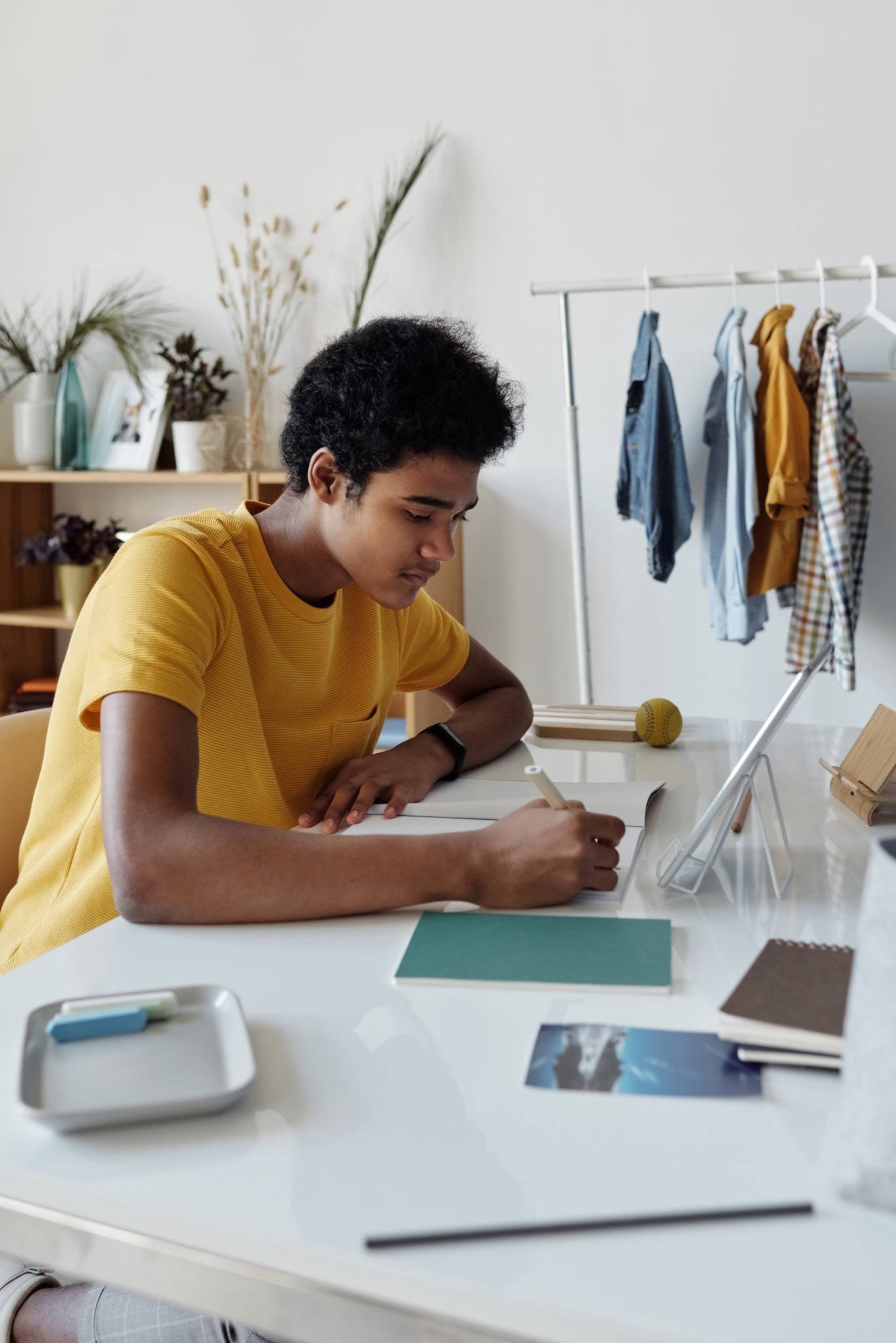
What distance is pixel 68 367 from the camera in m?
3.51

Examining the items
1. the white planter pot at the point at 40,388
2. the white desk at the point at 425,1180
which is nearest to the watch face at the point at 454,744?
the white desk at the point at 425,1180

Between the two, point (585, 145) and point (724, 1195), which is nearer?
point (724, 1195)

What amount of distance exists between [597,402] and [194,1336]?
262cm

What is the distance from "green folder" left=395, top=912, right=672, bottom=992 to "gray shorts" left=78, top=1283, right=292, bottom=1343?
29 centimetres

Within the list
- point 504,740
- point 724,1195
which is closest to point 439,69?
point 504,740

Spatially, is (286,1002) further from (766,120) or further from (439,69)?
(439,69)

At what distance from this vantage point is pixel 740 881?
111cm

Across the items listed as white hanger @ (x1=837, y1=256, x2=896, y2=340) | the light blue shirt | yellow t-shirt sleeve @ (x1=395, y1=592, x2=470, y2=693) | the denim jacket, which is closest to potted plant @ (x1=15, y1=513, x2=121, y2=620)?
the denim jacket

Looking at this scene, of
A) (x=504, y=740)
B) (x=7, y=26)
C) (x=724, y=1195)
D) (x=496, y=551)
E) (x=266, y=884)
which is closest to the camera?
(x=724, y=1195)

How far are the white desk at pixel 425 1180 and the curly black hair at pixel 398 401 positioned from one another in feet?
1.96

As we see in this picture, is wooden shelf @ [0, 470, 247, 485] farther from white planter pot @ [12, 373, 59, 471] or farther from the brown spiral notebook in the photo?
the brown spiral notebook

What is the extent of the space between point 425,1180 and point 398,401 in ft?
2.81

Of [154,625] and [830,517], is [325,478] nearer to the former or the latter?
Answer: [154,625]

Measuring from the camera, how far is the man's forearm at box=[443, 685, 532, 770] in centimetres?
160
